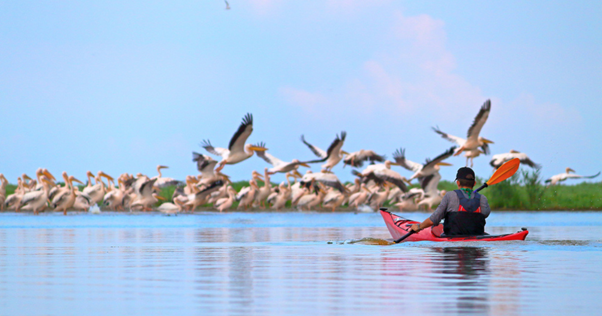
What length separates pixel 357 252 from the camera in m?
12.3

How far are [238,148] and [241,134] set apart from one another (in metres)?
2.14

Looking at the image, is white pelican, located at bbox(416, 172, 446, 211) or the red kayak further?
white pelican, located at bbox(416, 172, 446, 211)

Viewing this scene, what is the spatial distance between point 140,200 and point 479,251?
2789 centimetres

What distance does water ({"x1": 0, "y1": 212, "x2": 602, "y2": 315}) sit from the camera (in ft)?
20.5

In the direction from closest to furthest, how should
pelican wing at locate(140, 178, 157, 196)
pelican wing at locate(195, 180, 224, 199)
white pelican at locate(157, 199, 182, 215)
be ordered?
pelican wing at locate(195, 180, 224, 199), white pelican at locate(157, 199, 182, 215), pelican wing at locate(140, 178, 157, 196)

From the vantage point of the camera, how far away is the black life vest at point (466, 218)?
1191 centimetres

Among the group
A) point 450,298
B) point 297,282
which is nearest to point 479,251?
point 297,282

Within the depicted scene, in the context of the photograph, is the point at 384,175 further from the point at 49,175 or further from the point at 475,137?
the point at 49,175

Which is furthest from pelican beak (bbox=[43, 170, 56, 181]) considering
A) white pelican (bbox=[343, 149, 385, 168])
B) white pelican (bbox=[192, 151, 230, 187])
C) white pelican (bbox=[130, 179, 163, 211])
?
white pelican (bbox=[343, 149, 385, 168])

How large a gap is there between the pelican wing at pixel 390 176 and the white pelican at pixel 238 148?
591cm

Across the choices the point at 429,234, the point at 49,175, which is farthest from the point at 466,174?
the point at 49,175

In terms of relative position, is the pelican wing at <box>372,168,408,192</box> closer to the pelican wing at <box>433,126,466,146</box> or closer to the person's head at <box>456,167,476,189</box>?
the pelican wing at <box>433,126,466,146</box>

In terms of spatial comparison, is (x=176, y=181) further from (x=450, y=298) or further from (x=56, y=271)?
(x=450, y=298)

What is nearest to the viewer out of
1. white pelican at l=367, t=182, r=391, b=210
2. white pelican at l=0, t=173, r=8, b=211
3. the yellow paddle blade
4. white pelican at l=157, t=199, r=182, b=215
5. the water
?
the water
